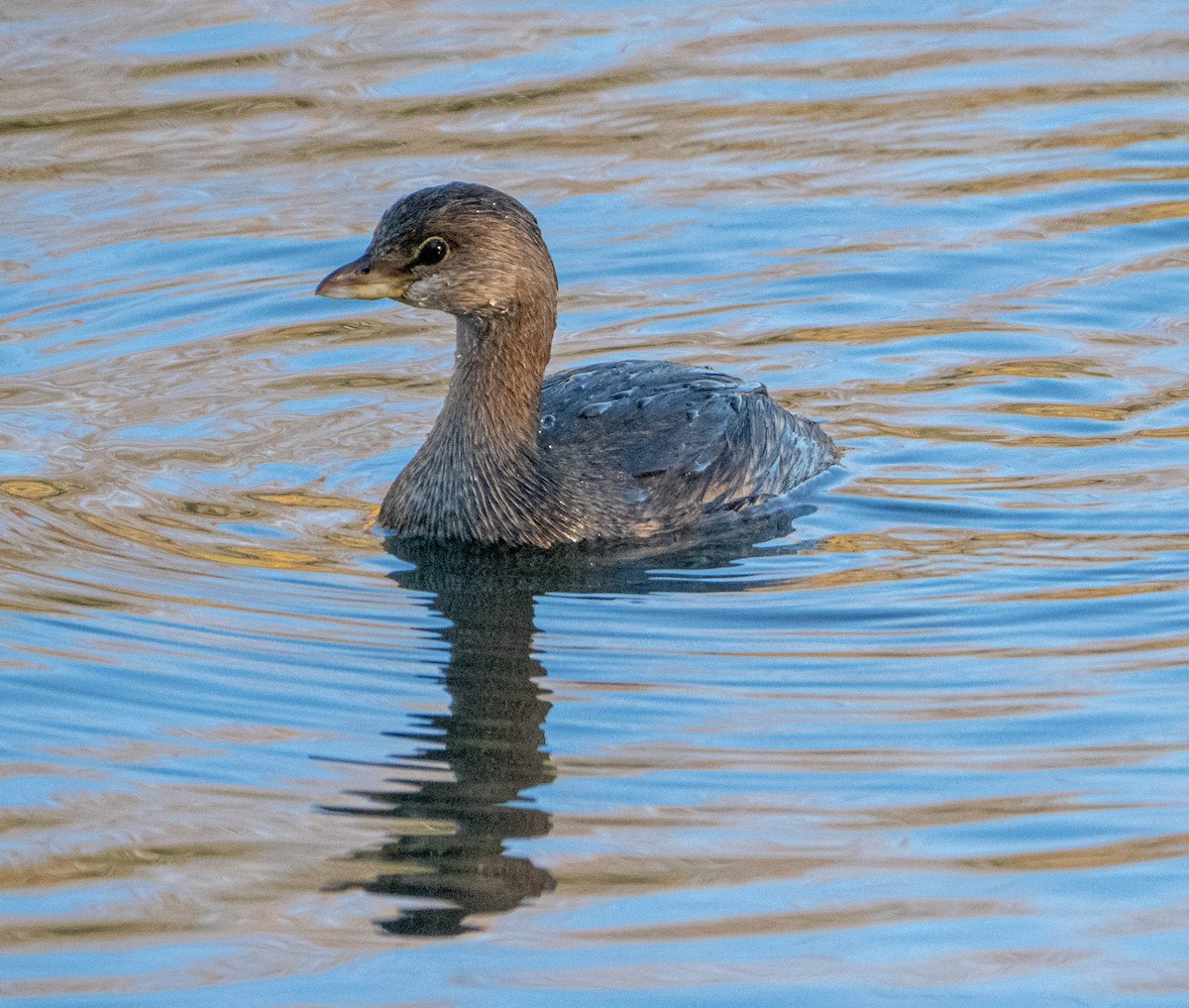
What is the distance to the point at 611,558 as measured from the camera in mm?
9281

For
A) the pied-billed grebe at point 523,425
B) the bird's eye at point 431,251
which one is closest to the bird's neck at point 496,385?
the pied-billed grebe at point 523,425

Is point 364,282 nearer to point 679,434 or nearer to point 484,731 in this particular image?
point 679,434

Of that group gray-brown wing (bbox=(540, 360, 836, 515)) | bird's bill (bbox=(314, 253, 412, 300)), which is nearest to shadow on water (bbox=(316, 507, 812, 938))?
gray-brown wing (bbox=(540, 360, 836, 515))

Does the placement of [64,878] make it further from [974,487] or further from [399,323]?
[399,323]

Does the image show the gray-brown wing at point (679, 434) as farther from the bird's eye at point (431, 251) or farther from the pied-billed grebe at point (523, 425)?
the bird's eye at point (431, 251)

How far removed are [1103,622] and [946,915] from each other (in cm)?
248

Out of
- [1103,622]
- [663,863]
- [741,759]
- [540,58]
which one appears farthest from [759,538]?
[540,58]

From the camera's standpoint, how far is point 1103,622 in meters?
8.25

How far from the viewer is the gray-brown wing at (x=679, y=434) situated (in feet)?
32.0

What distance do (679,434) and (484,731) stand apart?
9.42 feet

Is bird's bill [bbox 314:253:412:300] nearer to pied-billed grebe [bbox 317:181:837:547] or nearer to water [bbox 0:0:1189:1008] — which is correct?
pied-billed grebe [bbox 317:181:837:547]

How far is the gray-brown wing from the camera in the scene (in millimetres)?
9742

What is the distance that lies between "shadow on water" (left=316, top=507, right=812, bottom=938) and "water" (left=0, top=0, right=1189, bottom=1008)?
0.02 m

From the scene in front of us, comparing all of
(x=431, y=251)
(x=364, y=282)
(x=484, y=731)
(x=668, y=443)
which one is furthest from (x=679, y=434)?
(x=484, y=731)
